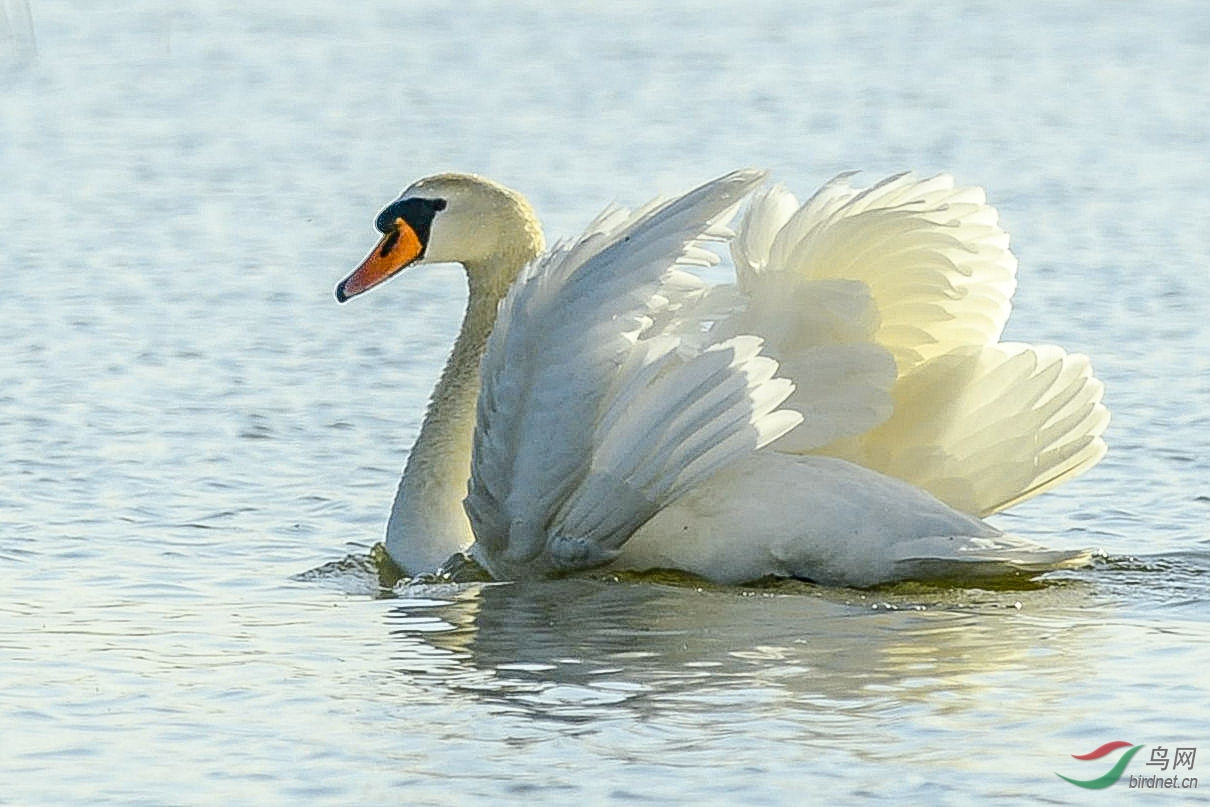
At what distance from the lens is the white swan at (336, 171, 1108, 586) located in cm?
693

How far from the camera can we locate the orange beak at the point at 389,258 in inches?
335

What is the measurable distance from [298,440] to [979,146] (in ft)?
23.2

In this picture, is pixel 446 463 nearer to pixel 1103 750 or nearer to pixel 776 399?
pixel 776 399

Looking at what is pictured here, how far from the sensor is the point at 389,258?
8.55m

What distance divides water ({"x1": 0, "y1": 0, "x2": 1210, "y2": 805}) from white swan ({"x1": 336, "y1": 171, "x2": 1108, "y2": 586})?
181 mm

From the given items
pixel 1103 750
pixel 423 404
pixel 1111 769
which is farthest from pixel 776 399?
pixel 423 404

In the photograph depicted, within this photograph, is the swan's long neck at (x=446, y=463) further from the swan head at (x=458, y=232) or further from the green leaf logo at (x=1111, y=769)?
the green leaf logo at (x=1111, y=769)

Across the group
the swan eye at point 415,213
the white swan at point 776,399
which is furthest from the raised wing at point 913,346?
the swan eye at point 415,213

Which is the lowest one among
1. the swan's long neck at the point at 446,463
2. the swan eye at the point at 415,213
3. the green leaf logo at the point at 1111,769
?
the green leaf logo at the point at 1111,769

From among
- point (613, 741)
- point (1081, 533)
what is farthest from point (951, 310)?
point (613, 741)

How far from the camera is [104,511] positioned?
8.55 metres

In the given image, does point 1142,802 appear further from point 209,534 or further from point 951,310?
point 209,534

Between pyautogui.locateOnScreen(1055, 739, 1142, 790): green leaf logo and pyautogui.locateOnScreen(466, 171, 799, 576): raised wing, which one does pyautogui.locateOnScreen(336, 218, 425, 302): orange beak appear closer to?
pyautogui.locateOnScreen(466, 171, 799, 576): raised wing

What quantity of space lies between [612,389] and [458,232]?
161 centimetres
